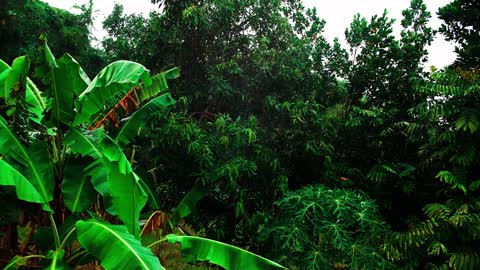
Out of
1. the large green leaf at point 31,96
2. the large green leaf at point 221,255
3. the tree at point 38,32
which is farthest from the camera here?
the tree at point 38,32

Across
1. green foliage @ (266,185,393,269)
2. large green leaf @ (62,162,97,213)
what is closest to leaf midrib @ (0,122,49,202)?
large green leaf @ (62,162,97,213)

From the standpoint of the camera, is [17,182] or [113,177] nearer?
[17,182]

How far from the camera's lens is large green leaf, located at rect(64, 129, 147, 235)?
3.53 meters

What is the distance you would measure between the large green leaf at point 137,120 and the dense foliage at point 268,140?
13 mm

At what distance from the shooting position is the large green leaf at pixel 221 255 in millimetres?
3480

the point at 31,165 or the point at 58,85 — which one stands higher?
the point at 58,85

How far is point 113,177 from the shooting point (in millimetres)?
3566

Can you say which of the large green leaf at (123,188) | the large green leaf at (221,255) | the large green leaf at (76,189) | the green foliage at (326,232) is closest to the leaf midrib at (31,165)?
the large green leaf at (76,189)

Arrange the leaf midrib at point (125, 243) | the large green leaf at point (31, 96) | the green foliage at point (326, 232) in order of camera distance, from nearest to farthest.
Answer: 1. the leaf midrib at point (125, 243)
2. the large green leaf at point (31, 96)
3. the green foliage at point (326, 232)

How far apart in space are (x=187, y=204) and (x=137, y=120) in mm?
1229

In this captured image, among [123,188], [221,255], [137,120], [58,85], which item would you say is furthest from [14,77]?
[221,255]

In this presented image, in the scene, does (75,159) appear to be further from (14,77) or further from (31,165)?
(14,77)

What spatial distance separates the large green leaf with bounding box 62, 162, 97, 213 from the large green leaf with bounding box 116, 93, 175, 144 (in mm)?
704

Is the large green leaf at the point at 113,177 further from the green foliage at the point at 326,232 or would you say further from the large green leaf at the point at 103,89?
the green foliage at the point at 326,232
